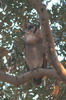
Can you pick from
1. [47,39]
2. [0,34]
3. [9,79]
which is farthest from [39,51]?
[47,39]

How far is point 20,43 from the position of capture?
5578mm

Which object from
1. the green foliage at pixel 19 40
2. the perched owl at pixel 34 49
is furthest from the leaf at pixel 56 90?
the perched owl at pixel 34 49

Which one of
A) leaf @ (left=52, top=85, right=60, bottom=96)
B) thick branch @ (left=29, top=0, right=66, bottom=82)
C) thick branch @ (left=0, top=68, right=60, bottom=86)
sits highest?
thick branch @ (left=29, top=0, right=66, bottom=82)

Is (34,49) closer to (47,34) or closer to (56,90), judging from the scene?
(56,90)

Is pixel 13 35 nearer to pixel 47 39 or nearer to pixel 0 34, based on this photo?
pixel 0 34

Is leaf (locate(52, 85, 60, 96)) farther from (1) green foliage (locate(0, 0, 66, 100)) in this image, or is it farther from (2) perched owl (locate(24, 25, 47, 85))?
(2) perched owl (locate(24, 25, 47, 85))

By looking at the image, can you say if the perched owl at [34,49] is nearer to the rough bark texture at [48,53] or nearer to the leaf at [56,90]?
the leaf at [56,90]

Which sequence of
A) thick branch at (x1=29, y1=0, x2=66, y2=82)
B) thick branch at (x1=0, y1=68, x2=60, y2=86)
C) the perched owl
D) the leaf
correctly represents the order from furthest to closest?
the perched owl < the leaf < thick branch at (x1=0, y1=68, x2=60, y2=86) < thick branch at (x1=29, y1=0, x2=66, y2=82)

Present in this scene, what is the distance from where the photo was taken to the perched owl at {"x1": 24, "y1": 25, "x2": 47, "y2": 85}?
5633 millimetres

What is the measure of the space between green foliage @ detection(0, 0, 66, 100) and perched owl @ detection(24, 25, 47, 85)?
143 mm

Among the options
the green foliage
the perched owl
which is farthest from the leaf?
the perched owl

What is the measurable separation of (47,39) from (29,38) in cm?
196

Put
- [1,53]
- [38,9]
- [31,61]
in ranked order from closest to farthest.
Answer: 1. [38,9]
2. [1,53]
3. [31,61]

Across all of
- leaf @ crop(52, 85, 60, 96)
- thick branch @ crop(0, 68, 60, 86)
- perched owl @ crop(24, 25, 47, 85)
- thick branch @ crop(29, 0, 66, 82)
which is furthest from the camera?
perched owl @ crop(24, 25, 47, 85)
